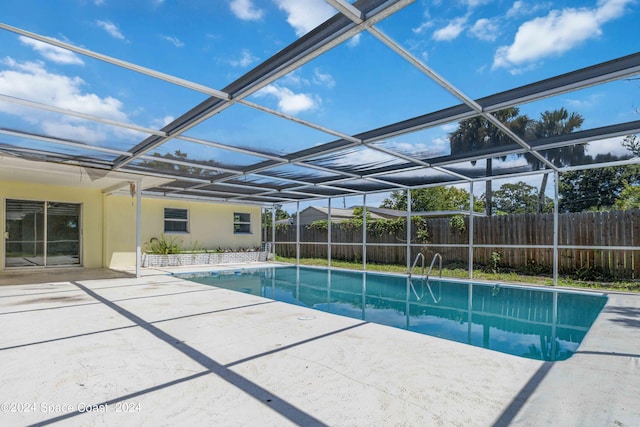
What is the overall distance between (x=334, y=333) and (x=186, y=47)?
346 centimetres

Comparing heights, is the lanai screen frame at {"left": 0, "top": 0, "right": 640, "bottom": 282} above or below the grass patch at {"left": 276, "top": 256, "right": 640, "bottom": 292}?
above

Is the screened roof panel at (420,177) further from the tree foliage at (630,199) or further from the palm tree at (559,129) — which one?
the tree foliage at (630,199)

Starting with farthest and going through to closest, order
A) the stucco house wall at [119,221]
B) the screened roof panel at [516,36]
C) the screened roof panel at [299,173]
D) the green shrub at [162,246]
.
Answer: the green shrub at [162,246] → the stucco house wall at [119,221] → the screened roof panel at [299,173] → the screened roof panel at [516,36]

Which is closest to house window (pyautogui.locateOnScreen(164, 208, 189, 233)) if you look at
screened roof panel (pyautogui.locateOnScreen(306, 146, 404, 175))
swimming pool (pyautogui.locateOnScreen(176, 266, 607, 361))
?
swimming pool (pyautogui.locateOnScreen(176, 266, 607, 361))

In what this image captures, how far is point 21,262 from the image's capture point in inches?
384

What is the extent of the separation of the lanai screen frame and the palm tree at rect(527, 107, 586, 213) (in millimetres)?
219

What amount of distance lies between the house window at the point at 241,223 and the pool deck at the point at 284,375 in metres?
10.8

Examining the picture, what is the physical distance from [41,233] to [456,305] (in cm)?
1112

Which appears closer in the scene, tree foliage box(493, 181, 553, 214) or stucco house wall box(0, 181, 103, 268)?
→ stucco house wall box(0, 181, 103, 268)

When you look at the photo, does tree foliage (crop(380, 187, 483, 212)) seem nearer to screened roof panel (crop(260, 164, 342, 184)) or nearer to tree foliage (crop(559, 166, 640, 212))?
tree foliage (crop(559, 166, 640, 212))

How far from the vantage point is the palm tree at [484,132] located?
483 centimetres

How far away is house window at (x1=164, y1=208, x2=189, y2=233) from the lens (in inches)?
531

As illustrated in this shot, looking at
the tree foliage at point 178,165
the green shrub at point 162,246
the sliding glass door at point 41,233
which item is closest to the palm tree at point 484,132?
the tree foliage at point 178,165

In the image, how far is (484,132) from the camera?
210 inches
